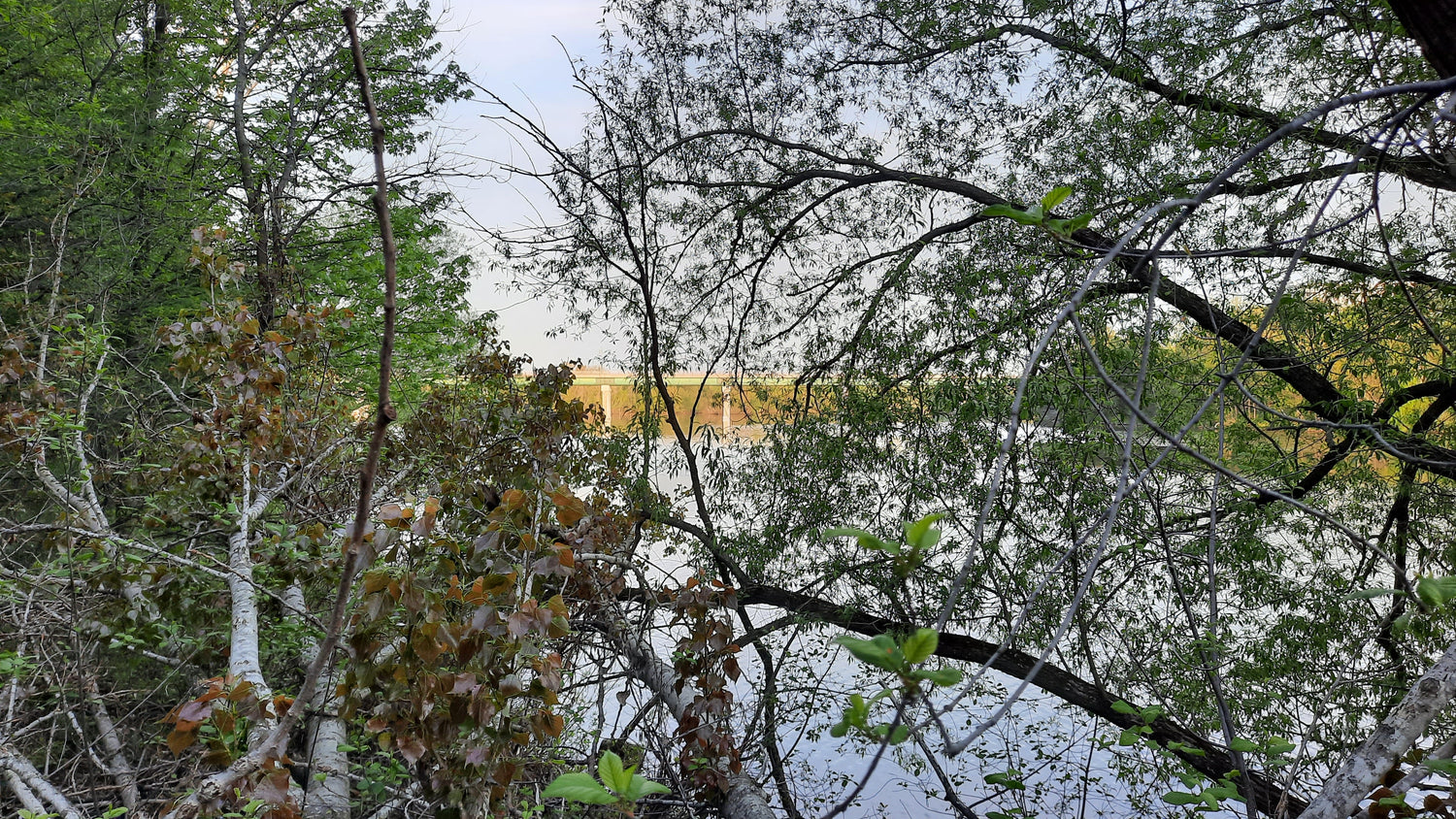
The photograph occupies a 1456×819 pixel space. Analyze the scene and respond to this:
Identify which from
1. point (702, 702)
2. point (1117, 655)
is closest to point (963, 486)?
point (1117, 655)

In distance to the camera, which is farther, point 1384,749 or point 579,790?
point 1384,749

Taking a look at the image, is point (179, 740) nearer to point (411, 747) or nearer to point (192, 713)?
point (192, 713)

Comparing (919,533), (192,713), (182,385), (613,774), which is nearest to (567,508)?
(192,713)

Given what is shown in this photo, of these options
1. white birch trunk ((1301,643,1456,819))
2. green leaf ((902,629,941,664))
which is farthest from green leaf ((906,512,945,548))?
white birch trunk ((1301,643,1456,819))

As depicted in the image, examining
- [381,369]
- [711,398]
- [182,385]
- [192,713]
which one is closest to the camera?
[381,369]

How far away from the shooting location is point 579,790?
2.43ft

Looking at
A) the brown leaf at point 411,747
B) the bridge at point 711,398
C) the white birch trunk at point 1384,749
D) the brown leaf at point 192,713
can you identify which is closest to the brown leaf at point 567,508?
the brown leaf at point 411,747

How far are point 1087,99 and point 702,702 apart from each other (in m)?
3.46

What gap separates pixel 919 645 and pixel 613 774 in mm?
367

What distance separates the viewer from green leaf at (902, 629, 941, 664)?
0.65 metres

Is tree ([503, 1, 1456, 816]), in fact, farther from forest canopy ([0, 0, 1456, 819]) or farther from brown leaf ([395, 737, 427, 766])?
brown leaf ([395, 737, 427, 766])

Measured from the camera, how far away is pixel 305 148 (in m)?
7.23

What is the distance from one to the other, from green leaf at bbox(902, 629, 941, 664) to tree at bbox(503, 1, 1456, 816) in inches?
83.7

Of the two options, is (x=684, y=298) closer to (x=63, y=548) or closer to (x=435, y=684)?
(x=63, y=548)
